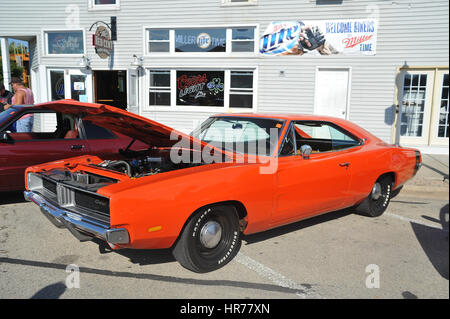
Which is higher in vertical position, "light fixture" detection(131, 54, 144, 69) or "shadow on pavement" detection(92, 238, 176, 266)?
"light fixture" detection(131, 54, 144, 69)

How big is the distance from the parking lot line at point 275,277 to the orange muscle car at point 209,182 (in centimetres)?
16

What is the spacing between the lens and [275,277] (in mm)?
3258

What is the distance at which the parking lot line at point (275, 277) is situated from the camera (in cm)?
296

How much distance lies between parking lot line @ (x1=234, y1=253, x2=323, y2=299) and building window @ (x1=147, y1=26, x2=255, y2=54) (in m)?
8.54

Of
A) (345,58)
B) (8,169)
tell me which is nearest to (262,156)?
(8,169)

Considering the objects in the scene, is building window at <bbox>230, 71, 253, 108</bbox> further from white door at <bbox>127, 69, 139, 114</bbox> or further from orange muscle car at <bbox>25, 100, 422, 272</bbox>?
orange muscle car at <bbox>25, 100, 422, 272</bbox>

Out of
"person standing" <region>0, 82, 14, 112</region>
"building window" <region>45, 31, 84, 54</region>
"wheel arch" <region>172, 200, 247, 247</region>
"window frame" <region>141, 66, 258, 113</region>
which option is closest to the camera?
"wheel arch" <region>172, 200, 247, 247</region>

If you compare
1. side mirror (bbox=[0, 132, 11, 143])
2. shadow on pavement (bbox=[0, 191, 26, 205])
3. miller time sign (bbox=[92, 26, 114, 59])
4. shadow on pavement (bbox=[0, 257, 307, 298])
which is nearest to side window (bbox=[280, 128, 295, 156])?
shadow on pavement (bbox=[0, 257, 307, 298])

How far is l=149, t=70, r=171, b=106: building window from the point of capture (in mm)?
11672

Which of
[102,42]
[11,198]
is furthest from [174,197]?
[102,42]

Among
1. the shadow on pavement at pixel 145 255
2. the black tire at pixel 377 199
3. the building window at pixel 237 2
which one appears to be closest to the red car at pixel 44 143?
the shadow on pavement at pixel 145 255

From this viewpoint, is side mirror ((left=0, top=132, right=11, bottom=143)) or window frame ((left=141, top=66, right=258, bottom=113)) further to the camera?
window frame ((left=141, top=66, right=258, bottom=113))

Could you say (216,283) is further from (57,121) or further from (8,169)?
(57,121)

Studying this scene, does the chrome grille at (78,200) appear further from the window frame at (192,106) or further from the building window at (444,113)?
the building window at (444,113)
